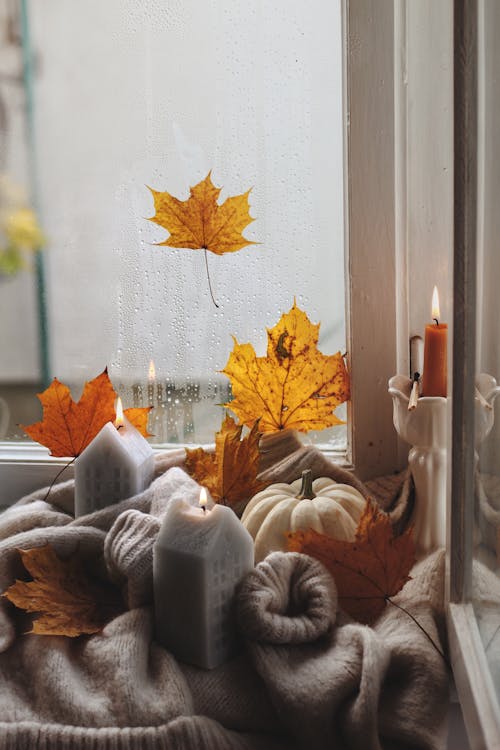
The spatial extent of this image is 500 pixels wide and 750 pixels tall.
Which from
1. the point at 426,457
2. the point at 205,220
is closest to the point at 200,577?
the point at 426,457

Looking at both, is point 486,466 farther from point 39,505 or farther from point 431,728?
point 39,505

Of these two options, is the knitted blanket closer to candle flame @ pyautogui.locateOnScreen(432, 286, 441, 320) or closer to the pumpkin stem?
the pumpkin stem

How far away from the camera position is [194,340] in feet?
3.70

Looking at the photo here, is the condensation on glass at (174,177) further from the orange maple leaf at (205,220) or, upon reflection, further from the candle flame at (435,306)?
the candle flame at (435,306)

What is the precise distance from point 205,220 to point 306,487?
15.0 inches

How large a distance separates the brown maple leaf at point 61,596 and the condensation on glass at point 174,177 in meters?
0.35

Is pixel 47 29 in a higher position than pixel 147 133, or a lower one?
higher

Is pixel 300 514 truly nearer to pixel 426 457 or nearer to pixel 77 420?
pixel 426 457

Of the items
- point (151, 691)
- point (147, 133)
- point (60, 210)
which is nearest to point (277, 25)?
point (147, 133)

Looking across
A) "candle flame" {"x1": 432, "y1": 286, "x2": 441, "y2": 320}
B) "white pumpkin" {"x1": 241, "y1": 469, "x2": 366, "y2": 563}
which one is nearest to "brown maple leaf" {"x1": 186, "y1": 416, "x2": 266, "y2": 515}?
"white pumpkin" {"x1": 241, "y1": 469, "x2": 366, "y2": 563}

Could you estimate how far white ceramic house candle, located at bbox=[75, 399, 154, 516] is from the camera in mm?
912

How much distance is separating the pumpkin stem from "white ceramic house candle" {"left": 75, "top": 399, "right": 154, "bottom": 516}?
0.18m

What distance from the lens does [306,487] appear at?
2.92ft

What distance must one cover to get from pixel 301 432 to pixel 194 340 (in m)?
0.20
